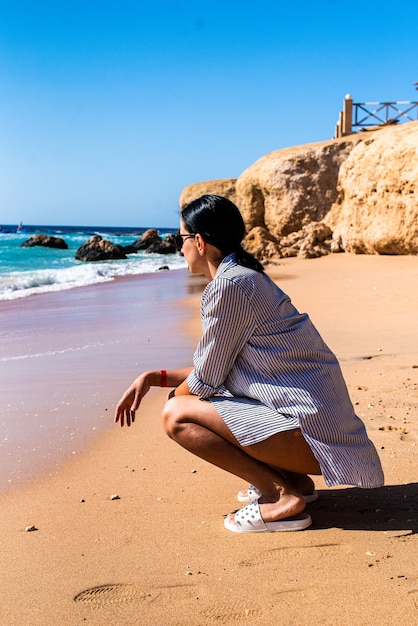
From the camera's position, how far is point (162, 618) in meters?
2.16

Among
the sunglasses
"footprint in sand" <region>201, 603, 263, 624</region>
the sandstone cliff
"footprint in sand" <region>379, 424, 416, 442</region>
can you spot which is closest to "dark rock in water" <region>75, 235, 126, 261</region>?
→ the sandstone cliff

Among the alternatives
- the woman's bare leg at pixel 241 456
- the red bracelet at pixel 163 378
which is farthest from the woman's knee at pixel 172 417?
the red bracelet at pixel 163 378

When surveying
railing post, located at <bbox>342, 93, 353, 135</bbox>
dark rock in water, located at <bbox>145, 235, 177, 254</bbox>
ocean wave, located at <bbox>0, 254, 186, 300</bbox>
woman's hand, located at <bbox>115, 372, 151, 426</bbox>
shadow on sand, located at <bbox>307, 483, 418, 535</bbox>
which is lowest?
dark rock in water, located at <bbox>145, 235, 177, 254</bbox>

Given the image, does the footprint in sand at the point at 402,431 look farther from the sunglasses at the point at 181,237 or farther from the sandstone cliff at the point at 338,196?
the sandstone cliff at the point at 338,196

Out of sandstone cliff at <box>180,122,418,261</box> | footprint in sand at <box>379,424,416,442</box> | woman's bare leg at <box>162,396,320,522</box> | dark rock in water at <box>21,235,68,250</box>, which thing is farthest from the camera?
dark rock in water at <box>21,235,68,250</box>

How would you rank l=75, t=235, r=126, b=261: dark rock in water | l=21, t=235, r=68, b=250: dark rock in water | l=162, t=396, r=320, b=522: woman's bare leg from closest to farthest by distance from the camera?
l=162, t=396, r=320, b=522: woman's bare leg, l=75, t=235, r=126, b=261: dark rock in water, l=21, t=235, r=68, b=250: dark rock in water

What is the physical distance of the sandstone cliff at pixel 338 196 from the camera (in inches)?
637

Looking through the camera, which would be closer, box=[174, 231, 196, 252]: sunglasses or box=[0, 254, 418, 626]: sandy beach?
box=[0, 254, 418, 626]: sandy beach

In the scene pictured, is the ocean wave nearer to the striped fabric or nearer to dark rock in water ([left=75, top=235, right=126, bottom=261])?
dark rock in water ([left=75, top=235, right=126, bottom=261])

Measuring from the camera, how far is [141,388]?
305 cm

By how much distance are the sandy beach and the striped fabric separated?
0.35m

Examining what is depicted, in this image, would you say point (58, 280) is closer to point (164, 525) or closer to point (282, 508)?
point (164, 525)

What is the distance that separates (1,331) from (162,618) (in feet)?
24.2

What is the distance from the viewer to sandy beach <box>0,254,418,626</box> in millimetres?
2229
